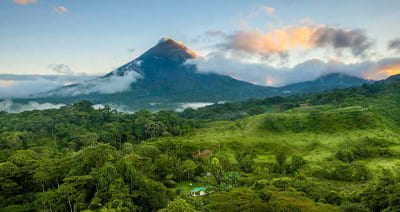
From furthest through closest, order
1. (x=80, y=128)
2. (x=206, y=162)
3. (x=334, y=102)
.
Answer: (x=334, y=102) → (x=80, y=128) → (x=206, y=162)

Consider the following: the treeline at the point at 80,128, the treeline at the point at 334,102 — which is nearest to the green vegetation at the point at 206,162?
the treeline at the point at 80,128

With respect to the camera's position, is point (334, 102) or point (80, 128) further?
point (334, 102)

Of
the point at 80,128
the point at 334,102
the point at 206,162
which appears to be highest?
the point at 334,102

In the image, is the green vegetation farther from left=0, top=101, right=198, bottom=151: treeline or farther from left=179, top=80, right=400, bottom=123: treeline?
left=179, top=80, right=400, bottom=123: treeline

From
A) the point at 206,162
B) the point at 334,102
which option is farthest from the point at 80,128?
the point at 334,102

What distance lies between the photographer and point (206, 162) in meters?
40.8

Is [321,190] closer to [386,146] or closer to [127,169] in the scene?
[127,169]

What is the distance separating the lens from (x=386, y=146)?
49875 millimetres

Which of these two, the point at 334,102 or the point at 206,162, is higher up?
the point at 334,102

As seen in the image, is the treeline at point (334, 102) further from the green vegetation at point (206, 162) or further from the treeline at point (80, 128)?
the treeline at point (80, 128)

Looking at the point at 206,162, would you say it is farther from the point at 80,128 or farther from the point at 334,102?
the point at 334,102

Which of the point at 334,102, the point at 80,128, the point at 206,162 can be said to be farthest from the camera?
the point at 334,102

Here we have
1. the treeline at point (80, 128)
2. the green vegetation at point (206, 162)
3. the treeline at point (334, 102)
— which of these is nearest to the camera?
the green vegetation at point (206, 162)

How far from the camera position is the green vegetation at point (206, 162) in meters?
→ 19.5
